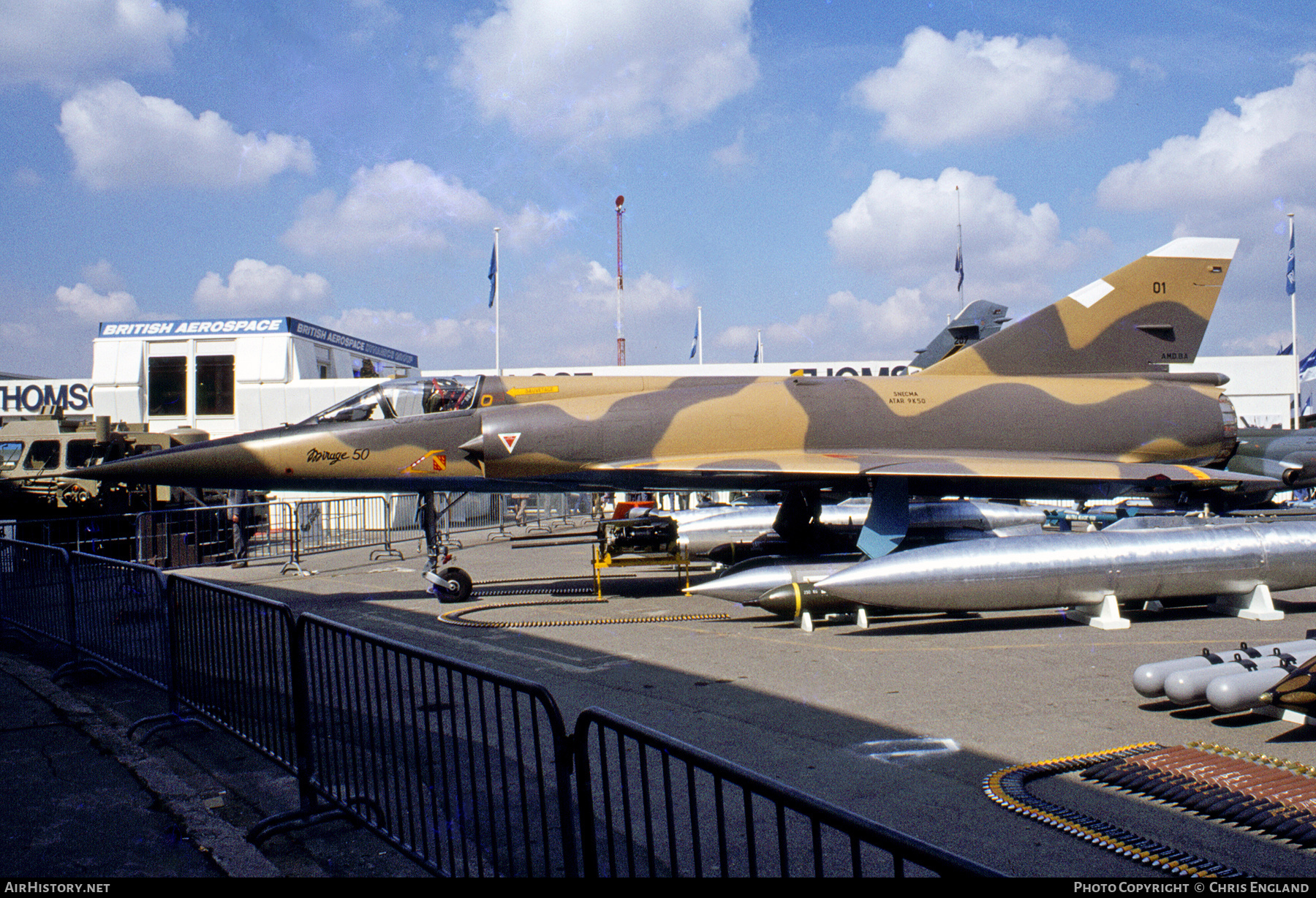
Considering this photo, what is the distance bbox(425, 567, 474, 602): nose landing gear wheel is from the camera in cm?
1073

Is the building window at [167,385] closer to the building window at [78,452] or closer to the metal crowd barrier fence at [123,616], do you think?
the building window at [78,452]

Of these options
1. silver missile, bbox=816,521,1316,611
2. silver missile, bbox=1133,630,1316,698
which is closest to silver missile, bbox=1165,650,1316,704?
silver missile, bbox=1133,630,1316,698

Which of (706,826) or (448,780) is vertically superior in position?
(448,780)

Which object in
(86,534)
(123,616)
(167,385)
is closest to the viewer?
(123,616)

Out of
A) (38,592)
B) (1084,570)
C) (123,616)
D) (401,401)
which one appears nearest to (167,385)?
(401,401)

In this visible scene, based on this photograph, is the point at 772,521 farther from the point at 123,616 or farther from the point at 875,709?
the point at 123,616

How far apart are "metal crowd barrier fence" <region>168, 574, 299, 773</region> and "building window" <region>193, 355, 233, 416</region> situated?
28.5 m

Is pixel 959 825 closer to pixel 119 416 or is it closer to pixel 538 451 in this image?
pixel 538 451

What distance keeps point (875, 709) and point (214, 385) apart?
103ft

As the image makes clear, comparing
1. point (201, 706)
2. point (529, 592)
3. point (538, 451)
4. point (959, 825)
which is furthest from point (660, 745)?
point (529, 592)

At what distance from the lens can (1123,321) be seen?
1183 cm

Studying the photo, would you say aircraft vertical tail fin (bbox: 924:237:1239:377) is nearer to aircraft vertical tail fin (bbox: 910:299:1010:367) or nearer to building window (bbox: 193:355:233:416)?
aircraft vertical tail fin (bbox: 910:299:1010:367)

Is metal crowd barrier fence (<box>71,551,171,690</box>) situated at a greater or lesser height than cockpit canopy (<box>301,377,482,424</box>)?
lesser

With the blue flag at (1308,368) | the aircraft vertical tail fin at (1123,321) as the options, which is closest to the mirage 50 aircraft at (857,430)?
the aircraft vertical tail fin at (1123,321)
